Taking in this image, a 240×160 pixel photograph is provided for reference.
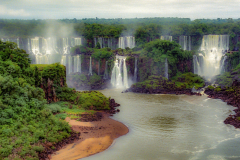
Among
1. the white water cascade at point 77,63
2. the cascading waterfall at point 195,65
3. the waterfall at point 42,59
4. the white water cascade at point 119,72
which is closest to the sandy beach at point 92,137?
the white water cascade at point 119,72

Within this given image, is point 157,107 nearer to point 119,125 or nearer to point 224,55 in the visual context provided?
point 119,125

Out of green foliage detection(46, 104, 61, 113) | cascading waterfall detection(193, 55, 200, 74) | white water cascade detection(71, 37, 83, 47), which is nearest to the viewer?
green foliage detection(46, 104, 61, 113)

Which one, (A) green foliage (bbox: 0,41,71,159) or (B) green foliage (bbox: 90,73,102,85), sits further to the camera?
(B) green foliage (bbox: 90,73,102,85)

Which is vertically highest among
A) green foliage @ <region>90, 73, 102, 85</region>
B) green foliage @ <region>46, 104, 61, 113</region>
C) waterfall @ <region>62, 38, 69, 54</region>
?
waterfall @ <region>62, 38, 69, 54</region>

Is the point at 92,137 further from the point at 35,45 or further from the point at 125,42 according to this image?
the point at 125,42

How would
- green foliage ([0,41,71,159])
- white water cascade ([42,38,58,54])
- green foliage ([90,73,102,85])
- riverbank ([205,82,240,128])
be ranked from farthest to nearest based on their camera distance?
white water cascade ([42,38,58,54]), green foliage ([90,73,102,85]), riverbank ([205,82,240,128]), green foliage ([0,41,71,159])

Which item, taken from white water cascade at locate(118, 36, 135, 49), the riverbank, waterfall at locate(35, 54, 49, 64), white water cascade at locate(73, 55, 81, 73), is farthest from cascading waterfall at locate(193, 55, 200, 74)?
waterfall at locate(35, 54, 49, 64)

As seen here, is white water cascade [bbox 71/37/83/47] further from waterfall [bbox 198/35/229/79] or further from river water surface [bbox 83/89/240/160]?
river water surface [bbox 83/89/240/160]

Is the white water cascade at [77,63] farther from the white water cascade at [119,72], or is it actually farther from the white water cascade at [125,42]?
the white water cascade at [125,42]
